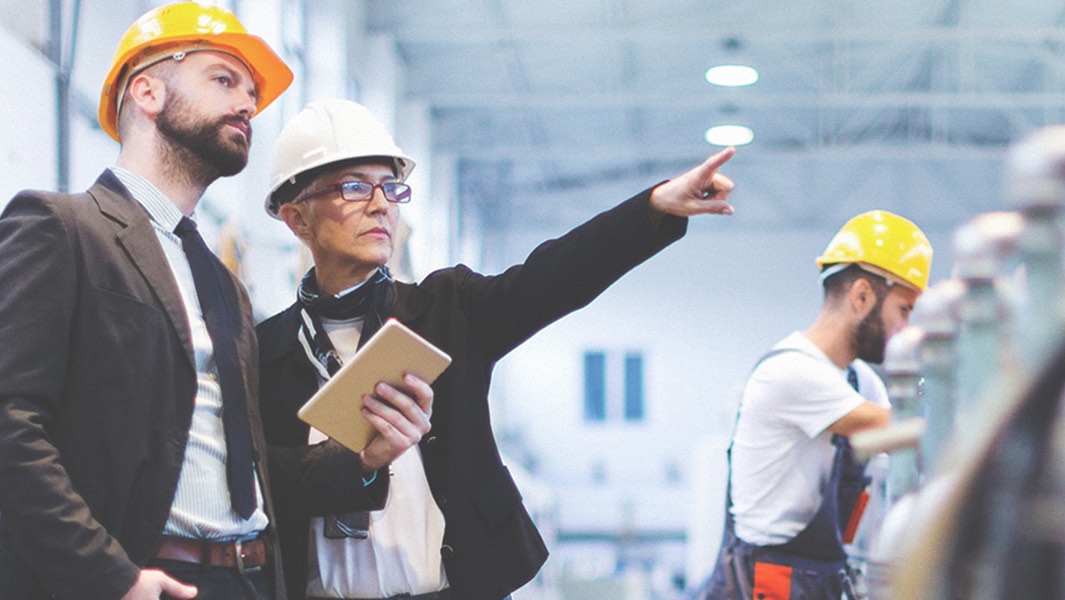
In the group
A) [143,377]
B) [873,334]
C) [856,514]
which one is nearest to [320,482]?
[143,377]

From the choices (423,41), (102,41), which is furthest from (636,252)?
(423,41)

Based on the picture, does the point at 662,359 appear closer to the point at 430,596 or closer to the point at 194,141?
the point at 430,596

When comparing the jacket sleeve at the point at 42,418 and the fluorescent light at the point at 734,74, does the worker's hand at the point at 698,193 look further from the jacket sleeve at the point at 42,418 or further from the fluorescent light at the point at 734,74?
the fluorescent light at the point at 734,74

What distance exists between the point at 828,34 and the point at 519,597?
11174mm

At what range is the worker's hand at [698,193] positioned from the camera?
2.28 m

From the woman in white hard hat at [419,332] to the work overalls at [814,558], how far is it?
47.4 inches

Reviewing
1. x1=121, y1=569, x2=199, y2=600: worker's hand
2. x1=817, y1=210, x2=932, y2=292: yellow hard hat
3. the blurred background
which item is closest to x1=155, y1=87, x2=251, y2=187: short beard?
x1=121, y1=569, x2=199, y2=600: worker's hand

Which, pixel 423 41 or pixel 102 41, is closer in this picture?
pixel 102 41

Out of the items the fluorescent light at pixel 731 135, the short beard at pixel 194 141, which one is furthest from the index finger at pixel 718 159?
the fluorescent light at pixel 731 135

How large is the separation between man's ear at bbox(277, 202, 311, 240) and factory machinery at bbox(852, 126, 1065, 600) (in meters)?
2.09

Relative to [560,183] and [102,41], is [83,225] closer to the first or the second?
[102,41]

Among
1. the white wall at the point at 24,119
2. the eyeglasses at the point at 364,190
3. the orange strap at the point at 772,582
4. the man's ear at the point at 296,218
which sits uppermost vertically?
the white wall at the point at 24,119

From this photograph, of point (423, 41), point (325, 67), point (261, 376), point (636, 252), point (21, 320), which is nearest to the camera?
point (21, 320)

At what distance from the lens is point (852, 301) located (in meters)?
3.85
